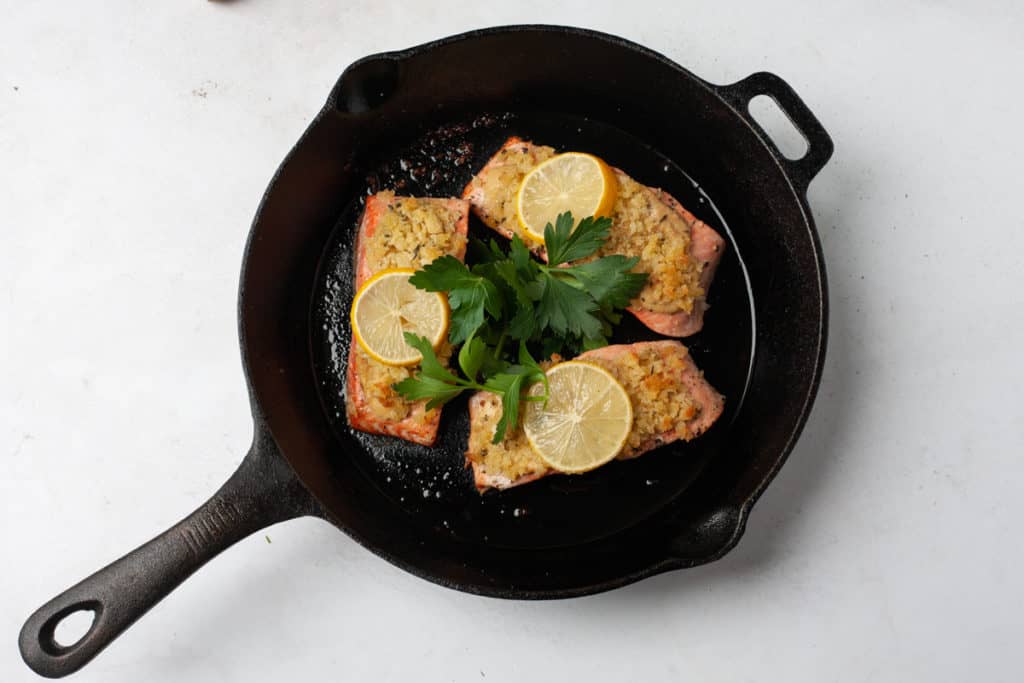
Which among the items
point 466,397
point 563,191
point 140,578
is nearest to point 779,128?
point 563,191

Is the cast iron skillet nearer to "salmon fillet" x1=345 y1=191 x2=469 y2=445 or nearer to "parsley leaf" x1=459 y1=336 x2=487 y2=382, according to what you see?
"salmon fillet" x1=345 y1=191 x2=469 y2=445

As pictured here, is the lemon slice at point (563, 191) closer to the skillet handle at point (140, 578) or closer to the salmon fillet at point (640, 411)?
the salmon fillet at point (640, 411)

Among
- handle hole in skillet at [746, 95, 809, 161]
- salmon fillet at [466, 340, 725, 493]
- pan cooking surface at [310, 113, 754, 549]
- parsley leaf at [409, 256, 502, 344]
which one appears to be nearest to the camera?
parsley leaf at [409, 256, 502, 344]

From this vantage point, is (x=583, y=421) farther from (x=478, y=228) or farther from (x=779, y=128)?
(x=779, y=128)

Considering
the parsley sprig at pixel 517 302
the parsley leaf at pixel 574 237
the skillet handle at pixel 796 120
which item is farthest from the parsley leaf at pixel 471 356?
the skillet handle at pixel 796 120

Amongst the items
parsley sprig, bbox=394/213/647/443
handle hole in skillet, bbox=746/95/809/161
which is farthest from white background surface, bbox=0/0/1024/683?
parsley sprig, bbox=394/213/647/443

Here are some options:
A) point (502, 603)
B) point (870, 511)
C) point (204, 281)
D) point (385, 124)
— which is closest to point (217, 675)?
point (502, 603)
